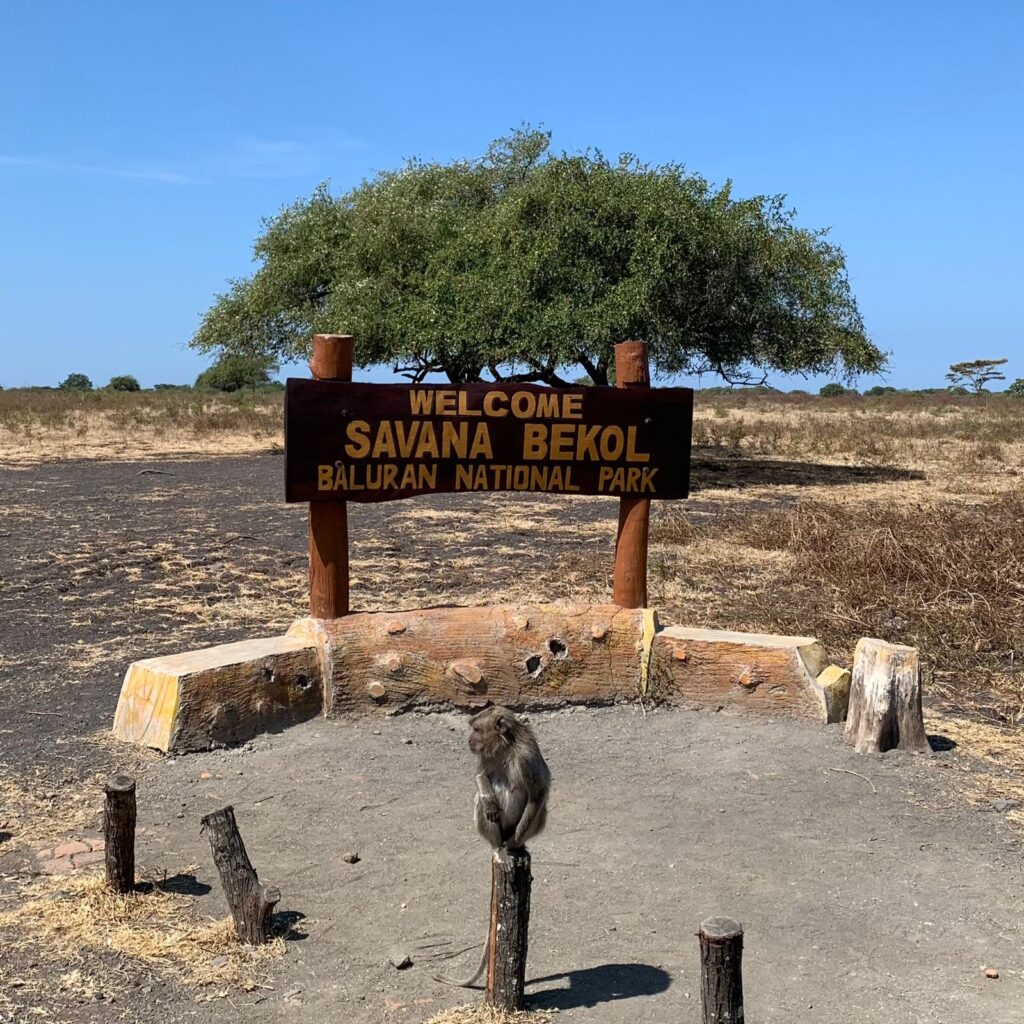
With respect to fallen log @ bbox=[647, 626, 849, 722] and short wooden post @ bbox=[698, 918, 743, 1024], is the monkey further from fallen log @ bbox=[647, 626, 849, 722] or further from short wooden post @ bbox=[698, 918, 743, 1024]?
fallen log @ bbox=[647, 626, 849, 722]

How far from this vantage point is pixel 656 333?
19.6 meters

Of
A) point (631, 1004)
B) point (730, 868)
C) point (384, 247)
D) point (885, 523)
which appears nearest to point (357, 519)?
point (885, 523)

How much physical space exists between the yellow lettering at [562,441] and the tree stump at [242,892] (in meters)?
3.48

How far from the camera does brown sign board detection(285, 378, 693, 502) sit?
6.52m

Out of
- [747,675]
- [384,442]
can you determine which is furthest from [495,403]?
[747,675]

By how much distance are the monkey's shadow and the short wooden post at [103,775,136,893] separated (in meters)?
1.58

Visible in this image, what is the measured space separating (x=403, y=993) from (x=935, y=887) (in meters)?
2.21

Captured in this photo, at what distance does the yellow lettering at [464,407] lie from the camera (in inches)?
263

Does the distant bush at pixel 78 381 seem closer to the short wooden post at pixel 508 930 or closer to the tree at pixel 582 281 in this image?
the tree at pixel 582 281

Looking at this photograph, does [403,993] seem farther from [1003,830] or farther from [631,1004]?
[1003,830]

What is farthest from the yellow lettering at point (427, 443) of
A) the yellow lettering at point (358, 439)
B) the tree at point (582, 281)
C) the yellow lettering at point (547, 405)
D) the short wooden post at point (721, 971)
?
the tree at point (582, 281)

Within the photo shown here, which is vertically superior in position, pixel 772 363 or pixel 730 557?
pixel 772 363

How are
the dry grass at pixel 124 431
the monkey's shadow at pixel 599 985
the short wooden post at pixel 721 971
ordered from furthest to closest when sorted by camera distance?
the dry grass at pixel 124 431, the monkey's shadow at pixel 599 985, the short wooden post at pixel 721 971

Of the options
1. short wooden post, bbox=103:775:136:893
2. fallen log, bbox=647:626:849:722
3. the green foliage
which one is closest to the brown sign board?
fallen log, bbox=647:626:849:722
